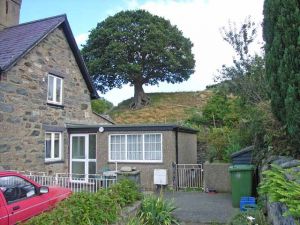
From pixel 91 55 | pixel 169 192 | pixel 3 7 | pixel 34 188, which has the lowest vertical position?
pixel 169 192

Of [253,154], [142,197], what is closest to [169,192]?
[253,154]

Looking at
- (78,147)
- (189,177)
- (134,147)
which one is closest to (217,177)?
(189,177)

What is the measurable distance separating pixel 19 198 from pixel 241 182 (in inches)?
255

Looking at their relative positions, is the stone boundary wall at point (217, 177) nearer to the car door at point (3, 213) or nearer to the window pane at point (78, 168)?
the window pane at point (78, 168)

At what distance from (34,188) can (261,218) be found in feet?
15.4

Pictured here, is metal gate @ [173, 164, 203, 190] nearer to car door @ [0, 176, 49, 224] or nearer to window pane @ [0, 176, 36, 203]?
car door @ [0, 176, 49, 224]

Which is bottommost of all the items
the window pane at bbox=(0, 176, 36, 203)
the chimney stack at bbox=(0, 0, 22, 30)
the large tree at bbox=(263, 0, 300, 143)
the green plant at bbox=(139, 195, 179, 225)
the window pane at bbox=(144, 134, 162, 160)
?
the green plant at bbox=(139, 195, 179, 225)

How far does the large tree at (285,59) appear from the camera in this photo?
22.0 feet

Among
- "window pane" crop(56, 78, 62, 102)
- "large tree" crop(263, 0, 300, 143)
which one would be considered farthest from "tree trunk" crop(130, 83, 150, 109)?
"large tree" crop(263, 0, 300, 143)

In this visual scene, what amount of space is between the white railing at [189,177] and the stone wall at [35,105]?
5811mm

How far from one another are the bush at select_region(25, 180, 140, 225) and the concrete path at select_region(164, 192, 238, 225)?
2157 millimetres

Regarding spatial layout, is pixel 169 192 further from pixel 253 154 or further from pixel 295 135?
pixel 295 135

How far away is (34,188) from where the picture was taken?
662 centimetres

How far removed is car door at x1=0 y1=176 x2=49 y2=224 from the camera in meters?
5.65
